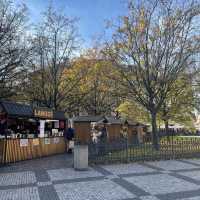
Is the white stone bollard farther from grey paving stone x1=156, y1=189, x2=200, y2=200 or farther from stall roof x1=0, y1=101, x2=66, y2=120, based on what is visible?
grey paving stone x1=156, y1=189, x2=200, y2=200

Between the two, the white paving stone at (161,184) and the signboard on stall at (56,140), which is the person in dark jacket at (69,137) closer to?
the signboard on stall at (56,140)

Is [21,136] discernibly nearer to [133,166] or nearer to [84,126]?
[133,166]

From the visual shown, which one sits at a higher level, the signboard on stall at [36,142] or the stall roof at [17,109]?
the stall roof at [17,109]

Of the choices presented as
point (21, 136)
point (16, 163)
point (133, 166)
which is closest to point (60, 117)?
point (21, 136)

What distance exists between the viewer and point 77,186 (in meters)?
8.89

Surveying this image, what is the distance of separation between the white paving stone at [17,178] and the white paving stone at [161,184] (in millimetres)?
3678

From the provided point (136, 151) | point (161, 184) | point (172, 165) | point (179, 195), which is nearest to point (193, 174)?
point (172, 165)

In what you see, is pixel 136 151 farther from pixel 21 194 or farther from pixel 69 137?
pixel 21 194

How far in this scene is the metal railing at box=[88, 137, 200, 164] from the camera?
13.2m

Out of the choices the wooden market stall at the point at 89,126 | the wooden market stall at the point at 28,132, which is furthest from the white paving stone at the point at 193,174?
the wooden market stall at the point at 89,126

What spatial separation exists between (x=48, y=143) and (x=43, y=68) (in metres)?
10.3

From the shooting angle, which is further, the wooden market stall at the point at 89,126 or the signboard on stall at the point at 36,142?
the wooden market stall at the point at 89,126

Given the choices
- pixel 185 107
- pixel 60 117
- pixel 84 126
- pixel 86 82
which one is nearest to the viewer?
pixel 60 117

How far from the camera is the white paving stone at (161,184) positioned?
8.30 metres
